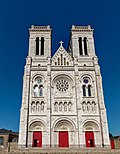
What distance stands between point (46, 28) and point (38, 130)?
82.2 ft

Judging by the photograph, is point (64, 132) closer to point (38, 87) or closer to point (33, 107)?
point (33, 107)

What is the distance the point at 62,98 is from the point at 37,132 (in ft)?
27.0

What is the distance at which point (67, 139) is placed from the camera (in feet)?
115

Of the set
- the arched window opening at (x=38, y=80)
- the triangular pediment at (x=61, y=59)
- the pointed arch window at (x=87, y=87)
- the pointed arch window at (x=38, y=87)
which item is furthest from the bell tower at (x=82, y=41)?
the pointed arch window at (x=38, y=87)

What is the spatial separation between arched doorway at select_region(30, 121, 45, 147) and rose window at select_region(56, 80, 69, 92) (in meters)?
8.27

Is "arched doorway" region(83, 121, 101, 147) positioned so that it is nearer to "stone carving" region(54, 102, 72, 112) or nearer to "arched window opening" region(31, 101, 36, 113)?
"stone carving" region(54, 102, 72, 112)

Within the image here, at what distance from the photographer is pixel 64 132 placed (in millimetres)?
35781

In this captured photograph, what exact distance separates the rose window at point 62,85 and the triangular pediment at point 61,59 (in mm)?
4414

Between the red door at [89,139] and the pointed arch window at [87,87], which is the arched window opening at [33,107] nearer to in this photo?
the pointed arch window at [87,87]

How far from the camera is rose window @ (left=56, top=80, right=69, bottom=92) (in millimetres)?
39344

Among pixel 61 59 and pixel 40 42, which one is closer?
pixel 61 59

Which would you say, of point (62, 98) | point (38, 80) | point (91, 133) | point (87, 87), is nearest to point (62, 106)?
point (62, 98)

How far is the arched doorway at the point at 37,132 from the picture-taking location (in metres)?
34.5

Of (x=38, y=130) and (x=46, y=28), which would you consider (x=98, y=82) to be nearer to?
(x=38, y=130)
